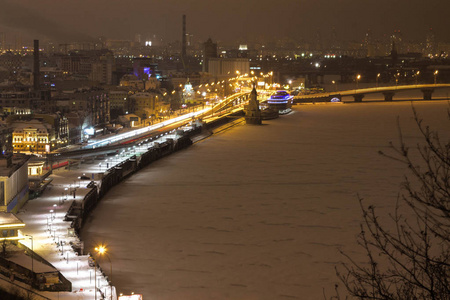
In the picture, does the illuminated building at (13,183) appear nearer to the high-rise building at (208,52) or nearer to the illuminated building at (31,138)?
the illuminated building at (31,138)

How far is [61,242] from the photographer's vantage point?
5234mm

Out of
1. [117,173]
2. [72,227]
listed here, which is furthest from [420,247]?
[117,173]

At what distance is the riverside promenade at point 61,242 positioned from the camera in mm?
4238

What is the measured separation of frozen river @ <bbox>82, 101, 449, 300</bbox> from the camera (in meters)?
4.85

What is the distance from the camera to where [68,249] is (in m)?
5.10

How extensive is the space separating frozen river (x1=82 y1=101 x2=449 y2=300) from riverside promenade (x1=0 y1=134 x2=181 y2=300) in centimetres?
24

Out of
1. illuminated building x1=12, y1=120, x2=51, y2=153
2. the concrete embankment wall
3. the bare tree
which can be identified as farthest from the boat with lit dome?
the bare tree

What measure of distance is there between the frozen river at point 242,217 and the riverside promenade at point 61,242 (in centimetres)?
24

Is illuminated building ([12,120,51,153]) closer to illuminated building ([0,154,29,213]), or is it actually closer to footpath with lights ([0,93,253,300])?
footpath with lights ([0,93,253,300])

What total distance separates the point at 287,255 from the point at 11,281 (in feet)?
6.89

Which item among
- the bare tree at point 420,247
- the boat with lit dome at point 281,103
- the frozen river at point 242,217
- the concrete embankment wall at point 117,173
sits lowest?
the frozen river at point 242,217

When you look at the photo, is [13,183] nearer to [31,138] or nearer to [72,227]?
[72,227]

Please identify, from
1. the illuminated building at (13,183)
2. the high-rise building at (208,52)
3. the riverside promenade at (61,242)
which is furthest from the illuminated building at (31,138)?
the high-rise building at (208,52)

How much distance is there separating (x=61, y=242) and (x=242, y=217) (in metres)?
2.04
